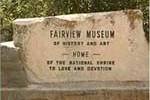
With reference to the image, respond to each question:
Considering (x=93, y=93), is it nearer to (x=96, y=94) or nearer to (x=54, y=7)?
(x=96, y=94)

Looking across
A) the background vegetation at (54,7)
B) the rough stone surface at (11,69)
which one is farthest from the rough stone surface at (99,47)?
the background vegetation at (54,7)

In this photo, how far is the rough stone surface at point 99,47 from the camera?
5.47 meters

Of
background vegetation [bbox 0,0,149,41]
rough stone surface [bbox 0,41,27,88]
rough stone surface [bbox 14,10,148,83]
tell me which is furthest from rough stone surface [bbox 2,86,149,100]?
background vegetation [bbox 0,0,149,41]

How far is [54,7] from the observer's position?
974cm

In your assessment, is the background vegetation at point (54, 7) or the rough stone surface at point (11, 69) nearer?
the rough stone surface at point (11, 69)

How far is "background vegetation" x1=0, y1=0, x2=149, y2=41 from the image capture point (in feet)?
30.7

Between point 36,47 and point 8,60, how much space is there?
0.36 m

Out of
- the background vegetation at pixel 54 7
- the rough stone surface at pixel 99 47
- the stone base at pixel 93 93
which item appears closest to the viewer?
the stone base at pixel 93 93

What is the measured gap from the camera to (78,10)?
9461mm

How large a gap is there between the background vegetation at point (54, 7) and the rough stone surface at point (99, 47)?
9.07 ft

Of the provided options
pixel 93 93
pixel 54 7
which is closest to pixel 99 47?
pixel 93 93

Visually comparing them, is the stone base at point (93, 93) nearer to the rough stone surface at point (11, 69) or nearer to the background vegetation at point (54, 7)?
the rough stone surface at point (11, 69)

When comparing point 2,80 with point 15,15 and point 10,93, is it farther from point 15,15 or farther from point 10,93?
point 15,15

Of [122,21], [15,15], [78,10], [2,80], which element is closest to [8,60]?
[2,80]
